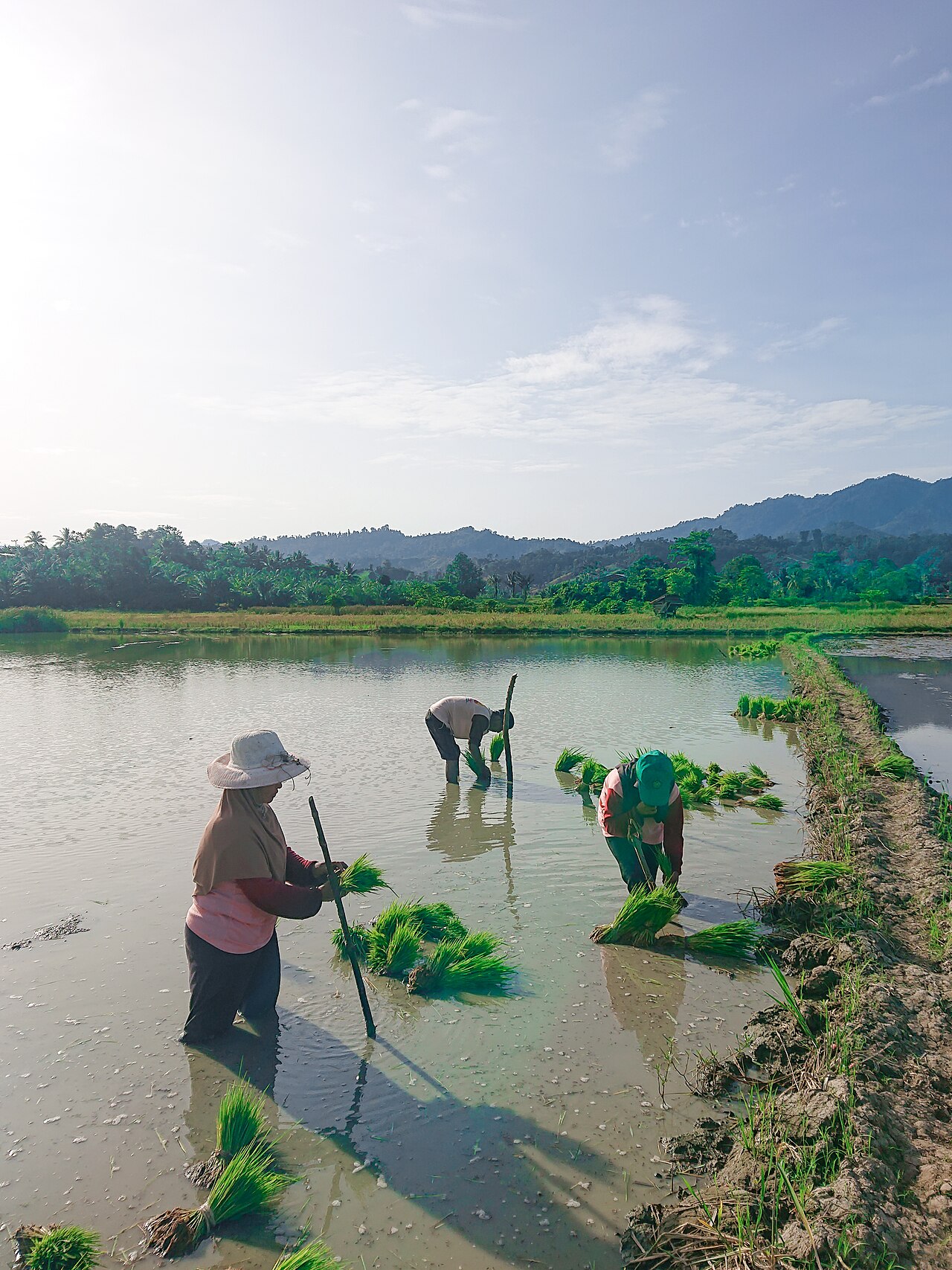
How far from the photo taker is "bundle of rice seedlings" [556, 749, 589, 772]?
A: 30.6ft

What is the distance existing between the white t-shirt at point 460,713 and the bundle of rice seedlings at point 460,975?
439cm

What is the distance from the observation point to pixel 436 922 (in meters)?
4.95

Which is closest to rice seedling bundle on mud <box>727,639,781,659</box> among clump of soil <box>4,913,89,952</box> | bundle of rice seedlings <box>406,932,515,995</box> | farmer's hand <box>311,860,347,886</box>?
bundle of rice seedlings <box>406,932,515,995</box>

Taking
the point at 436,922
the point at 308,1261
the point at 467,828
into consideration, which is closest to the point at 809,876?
the point at 436,922

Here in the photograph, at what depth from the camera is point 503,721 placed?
8.94 metres

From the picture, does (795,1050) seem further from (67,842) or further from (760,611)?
(760,611)

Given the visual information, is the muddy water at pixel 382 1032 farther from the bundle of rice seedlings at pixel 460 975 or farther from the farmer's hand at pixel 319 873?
the farmer's hand at pixel 319 873

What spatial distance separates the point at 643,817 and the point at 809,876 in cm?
122

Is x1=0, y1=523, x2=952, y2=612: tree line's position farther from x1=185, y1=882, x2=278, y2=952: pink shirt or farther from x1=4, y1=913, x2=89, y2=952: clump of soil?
x1=185, y1=882, x2=278, y2=952: pink shirt

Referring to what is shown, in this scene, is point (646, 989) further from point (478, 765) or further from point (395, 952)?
point (478, 765)

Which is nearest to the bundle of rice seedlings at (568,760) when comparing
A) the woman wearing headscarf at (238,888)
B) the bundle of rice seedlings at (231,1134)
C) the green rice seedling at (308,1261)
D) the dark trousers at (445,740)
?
the dark trousers at (445,740)

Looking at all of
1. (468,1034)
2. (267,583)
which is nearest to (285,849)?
(468,1034)

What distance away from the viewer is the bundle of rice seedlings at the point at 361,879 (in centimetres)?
520

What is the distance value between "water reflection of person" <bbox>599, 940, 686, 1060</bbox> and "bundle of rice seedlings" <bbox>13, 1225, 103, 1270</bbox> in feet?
7.46
